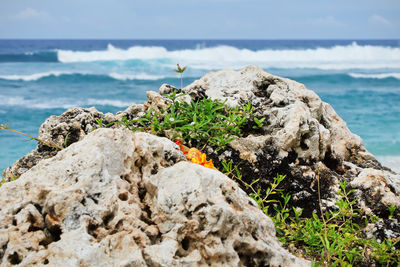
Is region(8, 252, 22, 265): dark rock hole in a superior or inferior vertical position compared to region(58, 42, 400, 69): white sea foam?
superior

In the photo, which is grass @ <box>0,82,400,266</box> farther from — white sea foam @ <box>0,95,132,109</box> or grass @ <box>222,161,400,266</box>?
white sea foam @ <box>0,95,132,109</box>

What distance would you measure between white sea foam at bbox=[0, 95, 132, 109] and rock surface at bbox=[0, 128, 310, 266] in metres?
13.1

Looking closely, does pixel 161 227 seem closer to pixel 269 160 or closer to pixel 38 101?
pixel 269 160

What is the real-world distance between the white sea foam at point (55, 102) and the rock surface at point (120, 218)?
1311 cm

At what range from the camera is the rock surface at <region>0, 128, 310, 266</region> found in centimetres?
174

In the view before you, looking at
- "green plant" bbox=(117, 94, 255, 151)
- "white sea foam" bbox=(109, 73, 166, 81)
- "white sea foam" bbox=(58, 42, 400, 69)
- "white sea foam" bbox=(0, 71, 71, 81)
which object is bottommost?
"white sea foam" bbox=(0, 71, 71, 81)

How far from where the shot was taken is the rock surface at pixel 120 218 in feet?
5.72

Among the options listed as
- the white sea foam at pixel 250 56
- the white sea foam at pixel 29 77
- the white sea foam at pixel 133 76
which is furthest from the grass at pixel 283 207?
the white sea foam at pixel 250 56

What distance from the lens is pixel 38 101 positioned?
15.6 metres

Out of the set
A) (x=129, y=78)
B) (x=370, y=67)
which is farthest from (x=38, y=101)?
(x=370, y=67)

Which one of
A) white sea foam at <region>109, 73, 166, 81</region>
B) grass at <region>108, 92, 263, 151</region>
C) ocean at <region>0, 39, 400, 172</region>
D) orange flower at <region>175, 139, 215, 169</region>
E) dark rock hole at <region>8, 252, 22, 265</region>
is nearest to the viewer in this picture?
dark rock hole at <region>8, 252, 22, 265</region>

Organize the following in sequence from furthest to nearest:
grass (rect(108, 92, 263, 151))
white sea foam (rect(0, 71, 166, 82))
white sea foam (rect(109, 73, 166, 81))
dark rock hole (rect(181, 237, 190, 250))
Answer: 1. white sea foam (rect(109, 73, 166, 81))
2. white sea foam (rect(0, 71, 166, 82))
3. grass (rect(108, 92, 263, 151))
4. dark rock hole (rect(181, 237, 190, 250))

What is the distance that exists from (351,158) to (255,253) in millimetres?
2159

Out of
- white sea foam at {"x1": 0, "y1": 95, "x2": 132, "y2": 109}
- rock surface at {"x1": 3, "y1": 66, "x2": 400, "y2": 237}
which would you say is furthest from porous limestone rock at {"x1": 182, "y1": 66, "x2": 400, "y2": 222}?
white sea foam at {"x1": 0, "y1": 95, "x2": 132, "y2": 109}
